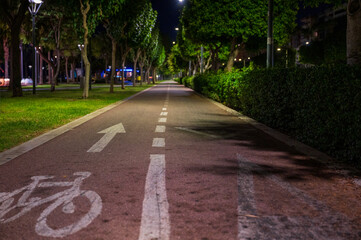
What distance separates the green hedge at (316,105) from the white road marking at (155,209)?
3.04 meters

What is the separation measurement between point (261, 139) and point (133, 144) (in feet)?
9.78

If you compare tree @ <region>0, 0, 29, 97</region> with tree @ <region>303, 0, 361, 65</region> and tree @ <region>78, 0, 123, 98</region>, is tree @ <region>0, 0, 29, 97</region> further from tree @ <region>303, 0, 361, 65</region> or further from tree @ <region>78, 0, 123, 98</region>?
tree @ <region>303, 0, 361, 65</region>

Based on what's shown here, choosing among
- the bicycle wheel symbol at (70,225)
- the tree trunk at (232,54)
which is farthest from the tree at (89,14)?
the bicycle wheel symbol at (70,225)

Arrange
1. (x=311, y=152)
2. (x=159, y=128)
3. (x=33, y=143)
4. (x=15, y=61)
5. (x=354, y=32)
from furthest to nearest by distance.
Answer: (x=15, y=61) → (x=159, y=128) → (x=354, y=32) → (x=33, y=143) → (x=311, y=152)

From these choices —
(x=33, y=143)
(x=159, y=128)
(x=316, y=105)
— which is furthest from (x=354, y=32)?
(x=33, y=143)

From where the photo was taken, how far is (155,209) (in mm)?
4176

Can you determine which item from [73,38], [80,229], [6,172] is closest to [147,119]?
[6,172]

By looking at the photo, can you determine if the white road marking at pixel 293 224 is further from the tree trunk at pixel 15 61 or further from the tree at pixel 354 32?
the tree trunk at pixel 15 61

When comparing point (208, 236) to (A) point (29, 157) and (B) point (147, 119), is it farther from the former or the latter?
(B) point (147, 119)

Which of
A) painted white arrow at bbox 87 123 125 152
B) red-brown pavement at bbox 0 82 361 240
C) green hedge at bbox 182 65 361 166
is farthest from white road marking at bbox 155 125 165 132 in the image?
green hedge at bbox 182 65 361 166

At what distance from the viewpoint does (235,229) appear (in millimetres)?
3639

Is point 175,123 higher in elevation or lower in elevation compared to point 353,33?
lower

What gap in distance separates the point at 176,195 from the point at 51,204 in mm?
1363

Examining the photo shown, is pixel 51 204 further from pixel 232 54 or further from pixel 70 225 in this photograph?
pixel 232 54
